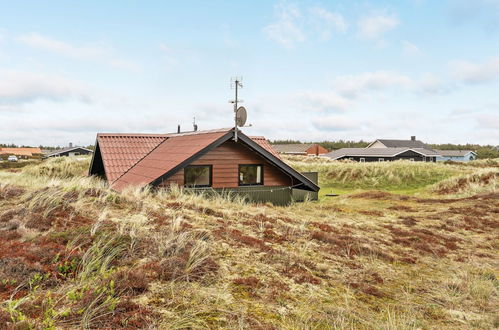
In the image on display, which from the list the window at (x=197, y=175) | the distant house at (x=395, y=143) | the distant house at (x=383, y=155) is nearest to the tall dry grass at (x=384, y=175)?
the window at (x=197, y=175)

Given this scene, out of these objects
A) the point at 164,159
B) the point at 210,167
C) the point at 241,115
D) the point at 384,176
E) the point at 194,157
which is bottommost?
the point at 384,176

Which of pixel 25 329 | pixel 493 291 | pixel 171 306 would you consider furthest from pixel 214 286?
pixel 493 291

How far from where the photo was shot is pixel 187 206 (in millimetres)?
11102

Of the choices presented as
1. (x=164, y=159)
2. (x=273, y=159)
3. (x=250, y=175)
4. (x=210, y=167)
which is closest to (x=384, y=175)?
(x=273, y=159)

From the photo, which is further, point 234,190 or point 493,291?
point 234,190

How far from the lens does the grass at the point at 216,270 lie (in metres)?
4.73

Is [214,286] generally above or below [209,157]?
below

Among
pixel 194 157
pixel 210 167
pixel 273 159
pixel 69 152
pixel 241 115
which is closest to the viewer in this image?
pixel 194 157

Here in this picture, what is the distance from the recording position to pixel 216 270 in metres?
6.26

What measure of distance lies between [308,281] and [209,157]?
40.7 feet

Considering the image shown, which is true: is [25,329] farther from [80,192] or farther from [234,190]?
[234,190]

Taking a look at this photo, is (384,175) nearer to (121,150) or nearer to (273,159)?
(273,159)

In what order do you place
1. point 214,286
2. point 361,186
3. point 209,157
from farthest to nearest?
1. point 361,186
2. point 209,157
3. point 214,286

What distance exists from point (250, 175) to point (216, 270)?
13.2 m
